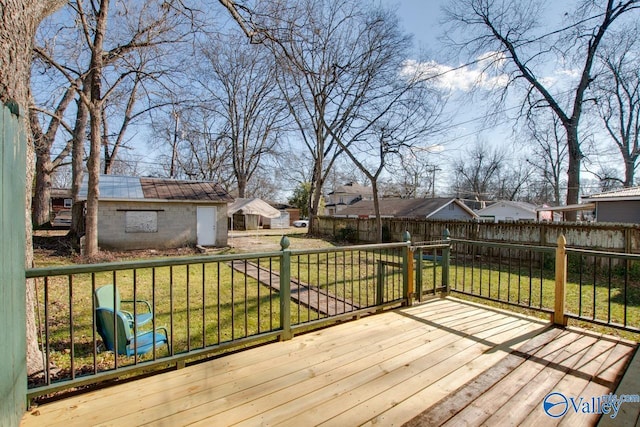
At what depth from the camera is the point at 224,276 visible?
7500 millimetres

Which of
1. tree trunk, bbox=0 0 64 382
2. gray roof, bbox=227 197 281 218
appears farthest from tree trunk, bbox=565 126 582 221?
tree trunk, bbox=0 0 64 382

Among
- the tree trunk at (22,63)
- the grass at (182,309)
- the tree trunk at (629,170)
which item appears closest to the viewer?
the tree trunk at (22,63)

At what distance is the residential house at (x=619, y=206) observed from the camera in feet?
37.0

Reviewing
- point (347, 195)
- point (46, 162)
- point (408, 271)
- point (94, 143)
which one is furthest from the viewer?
point (347, 195)

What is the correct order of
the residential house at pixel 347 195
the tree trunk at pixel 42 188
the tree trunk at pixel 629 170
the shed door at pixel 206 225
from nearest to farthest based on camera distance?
the shed door at pixel 206 225
the tree trunk at pixel 42 188
the tree trunk at pixel 629 170
the residential house at pixel 347 195

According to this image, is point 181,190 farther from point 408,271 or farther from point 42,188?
point 408,271

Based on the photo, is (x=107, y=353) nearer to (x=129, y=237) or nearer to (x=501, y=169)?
(x=129, y=237)

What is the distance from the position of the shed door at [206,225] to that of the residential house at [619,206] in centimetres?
1563

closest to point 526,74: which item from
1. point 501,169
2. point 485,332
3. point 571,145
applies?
point 571,145

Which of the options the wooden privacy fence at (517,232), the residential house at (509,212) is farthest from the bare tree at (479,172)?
the wooden privacy fence at (517,232)

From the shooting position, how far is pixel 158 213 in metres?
12.7

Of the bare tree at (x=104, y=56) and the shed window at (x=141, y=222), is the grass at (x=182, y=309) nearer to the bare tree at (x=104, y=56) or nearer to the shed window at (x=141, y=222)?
the bare tree at (x=104, y=56)

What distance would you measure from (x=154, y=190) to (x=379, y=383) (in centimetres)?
1342

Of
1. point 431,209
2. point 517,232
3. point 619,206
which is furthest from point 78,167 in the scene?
point 619,206
